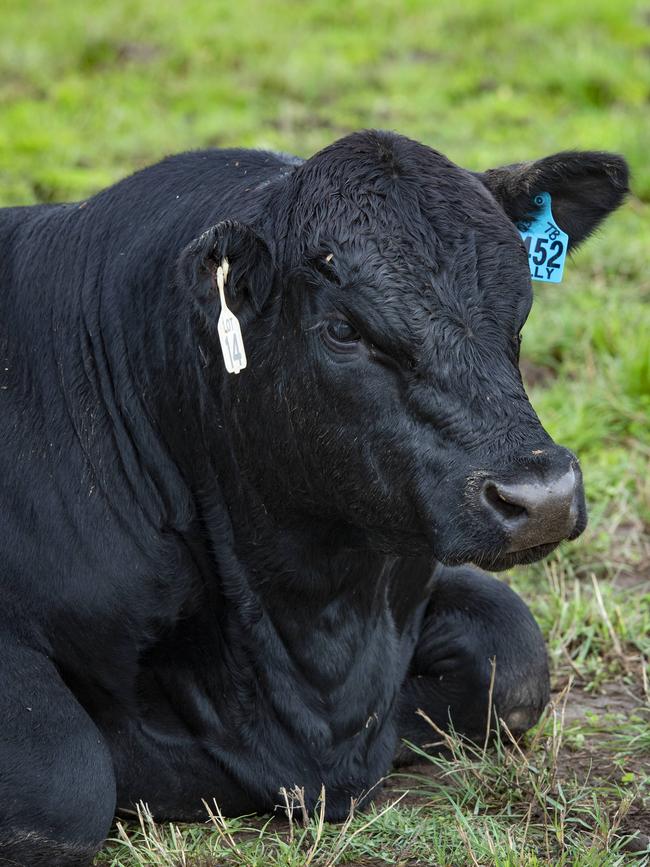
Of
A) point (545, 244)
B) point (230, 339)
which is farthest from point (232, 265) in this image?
point (545, 244)

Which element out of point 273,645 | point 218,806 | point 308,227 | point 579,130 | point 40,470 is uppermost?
point 579,130

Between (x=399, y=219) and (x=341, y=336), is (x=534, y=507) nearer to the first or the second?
(x=341, y=336)

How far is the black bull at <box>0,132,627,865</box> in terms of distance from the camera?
3.55 meters

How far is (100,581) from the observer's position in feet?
12.7

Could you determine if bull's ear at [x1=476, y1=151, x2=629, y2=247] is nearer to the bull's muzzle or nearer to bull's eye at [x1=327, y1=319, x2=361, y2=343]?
bull's eye at [x1=327, y1=319, x2=361, y2=343]

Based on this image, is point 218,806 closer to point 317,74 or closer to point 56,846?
point 56,846

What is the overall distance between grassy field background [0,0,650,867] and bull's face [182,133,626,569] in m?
0.82

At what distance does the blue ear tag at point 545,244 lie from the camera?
4.23 m

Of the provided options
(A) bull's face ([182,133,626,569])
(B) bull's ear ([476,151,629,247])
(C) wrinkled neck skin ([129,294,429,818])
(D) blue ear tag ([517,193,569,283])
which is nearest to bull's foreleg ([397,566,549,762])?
(C) wrinkled neck skin ([129,294,429,818])

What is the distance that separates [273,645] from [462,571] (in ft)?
3.03

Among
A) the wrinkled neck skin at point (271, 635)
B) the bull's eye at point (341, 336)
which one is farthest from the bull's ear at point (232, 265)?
the wrinkled neck skin at point (271, 635)

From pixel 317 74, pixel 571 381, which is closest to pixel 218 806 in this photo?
pixel 571 381

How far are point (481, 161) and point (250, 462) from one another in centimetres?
584

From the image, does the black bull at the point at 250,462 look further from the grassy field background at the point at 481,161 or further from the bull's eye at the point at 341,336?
the grassy field background at the point at 481,161
